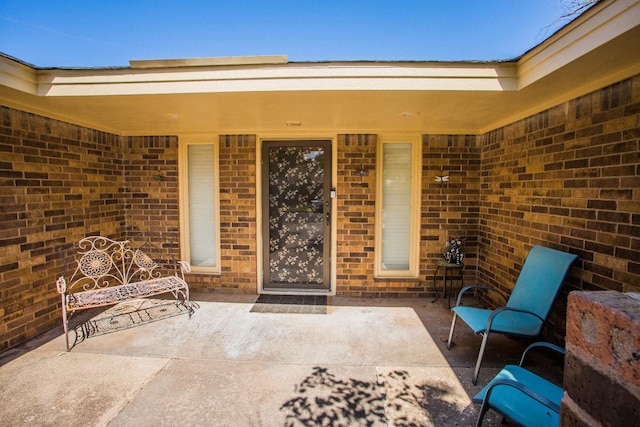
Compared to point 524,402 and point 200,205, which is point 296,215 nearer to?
point 200,205

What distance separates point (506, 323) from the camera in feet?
8.82

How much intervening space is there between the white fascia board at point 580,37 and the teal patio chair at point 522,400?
2.08 m

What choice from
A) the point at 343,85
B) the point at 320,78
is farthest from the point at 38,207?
the point at 343,85

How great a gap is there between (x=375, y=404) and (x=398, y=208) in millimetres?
2872

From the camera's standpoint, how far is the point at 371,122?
12.7 ft

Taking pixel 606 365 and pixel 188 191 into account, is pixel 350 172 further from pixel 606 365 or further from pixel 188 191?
pixel 606 365

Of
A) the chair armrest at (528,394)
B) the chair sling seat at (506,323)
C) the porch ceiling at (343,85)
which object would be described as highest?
the porch ceiling at (343,85)

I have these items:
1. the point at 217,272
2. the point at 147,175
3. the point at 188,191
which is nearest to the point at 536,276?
the point at 217,272

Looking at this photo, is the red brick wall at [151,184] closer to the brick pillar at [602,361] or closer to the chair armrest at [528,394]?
the chair armrest at [528,394]

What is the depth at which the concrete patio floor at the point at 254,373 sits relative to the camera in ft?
7.06

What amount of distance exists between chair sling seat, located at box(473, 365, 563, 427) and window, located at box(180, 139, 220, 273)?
3917mm

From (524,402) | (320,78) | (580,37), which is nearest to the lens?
(524,402)

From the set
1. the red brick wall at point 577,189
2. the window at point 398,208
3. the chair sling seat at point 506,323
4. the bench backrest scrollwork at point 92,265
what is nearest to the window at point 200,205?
the bench backrest scrollwork at point 92,265

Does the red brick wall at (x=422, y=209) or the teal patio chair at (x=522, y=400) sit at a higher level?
the red brick wall at (x=422, y=209)
